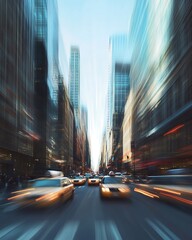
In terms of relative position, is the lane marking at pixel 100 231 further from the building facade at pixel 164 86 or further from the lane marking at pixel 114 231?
the building facade at pixel 164 86

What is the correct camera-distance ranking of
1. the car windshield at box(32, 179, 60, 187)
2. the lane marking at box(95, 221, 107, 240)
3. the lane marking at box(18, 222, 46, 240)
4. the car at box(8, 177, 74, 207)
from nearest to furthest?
the lane marking at box(95, 221, 107, 240) → the lane marking at box(18, 222, 46, 240) → the car at box(8, 177, 74, 207) → the car windshield at box(32, 179, 60, 187)

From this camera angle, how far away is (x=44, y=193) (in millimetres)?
14836

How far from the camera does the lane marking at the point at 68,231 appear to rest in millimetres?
8745

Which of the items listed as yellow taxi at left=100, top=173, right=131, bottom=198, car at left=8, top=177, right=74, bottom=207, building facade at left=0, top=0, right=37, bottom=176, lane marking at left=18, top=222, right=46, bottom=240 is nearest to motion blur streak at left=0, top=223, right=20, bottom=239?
lane marking at left=18, top=222, right=46, bottom=240

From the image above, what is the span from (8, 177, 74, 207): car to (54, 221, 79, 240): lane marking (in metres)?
3.36

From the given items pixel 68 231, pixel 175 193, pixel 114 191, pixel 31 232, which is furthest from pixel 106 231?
pixel 114 191

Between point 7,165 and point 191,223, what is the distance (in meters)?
46.9

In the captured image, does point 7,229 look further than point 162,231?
Yes

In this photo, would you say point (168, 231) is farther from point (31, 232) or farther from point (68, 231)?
point (31, 232)

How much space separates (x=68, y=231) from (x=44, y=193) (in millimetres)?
5391

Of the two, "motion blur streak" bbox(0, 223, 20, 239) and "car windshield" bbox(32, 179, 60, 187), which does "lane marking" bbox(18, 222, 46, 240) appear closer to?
"motion blur streak" bbox(0, 223, 20, 239)

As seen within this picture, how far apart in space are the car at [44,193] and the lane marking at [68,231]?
132 inches

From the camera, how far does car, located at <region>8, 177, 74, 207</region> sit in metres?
14.4

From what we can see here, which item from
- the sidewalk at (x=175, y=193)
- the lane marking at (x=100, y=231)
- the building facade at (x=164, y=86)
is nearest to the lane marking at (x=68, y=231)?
the lane marking at (x=100, y=231)
